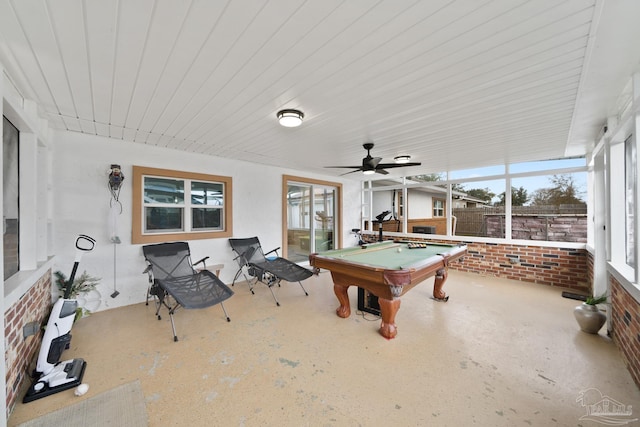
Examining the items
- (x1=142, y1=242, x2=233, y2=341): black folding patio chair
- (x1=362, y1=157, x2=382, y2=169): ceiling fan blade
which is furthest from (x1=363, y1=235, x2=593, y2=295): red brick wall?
(x1=142, y1=242, x2=233, y2=341): black folding patio chair

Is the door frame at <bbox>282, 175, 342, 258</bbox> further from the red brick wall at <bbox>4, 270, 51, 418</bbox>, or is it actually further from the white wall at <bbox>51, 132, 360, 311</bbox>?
the red brick wall at <bbox>4, 270, 51, 418</bbox>

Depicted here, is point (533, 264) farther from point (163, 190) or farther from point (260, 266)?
point (163, 190)

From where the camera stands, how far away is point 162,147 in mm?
3977

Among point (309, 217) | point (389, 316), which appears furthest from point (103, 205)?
point (389, 316)

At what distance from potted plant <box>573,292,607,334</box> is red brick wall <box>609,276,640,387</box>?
86mm

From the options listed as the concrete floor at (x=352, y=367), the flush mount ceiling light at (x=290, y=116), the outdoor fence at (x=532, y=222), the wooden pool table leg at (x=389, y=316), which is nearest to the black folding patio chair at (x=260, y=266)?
the concrete floor at (x=352, y=367)

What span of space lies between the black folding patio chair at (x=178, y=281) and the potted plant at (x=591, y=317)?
13.7 feet

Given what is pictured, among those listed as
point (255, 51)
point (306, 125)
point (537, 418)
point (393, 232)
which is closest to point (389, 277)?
point (537, 418)

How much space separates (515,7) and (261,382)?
10.1 feet

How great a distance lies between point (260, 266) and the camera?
13.9ft

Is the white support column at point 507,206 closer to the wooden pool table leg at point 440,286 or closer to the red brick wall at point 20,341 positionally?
the wooden pool table leg at point 440,286

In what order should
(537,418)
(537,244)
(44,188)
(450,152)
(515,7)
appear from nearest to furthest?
(515,7)
(537,418)
(44,188)
(450,152)
(537,244)

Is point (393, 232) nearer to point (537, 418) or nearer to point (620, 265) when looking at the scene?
point (620, 265)

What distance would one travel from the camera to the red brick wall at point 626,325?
6.53ft
